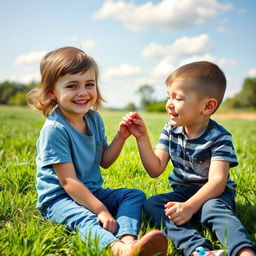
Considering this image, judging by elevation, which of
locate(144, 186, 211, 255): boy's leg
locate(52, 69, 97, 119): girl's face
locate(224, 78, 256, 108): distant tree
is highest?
locate(224, 78, 256, 108): distant tree

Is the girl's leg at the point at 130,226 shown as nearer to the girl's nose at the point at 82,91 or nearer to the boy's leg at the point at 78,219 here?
the boy's leg at the point at 78,219

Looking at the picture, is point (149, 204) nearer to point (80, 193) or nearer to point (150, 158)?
point (150, 158)

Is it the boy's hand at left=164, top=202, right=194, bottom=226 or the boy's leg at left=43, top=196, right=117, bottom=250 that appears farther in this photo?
the boy's hand at left=164, top=202, right=194, bottom=226

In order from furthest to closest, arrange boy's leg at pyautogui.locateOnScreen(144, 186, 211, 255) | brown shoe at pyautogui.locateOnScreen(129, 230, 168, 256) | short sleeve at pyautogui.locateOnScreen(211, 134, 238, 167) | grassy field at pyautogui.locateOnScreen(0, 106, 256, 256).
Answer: short sleeve at pyautogui.locateOnScreen(211, 134, 238, 167)
boy's leg at pyautogui.locateOnScreen(144, 186, 211, 255)
grassy field at pyautogui.locateOnScreen(0, 106, 256, 256)
brown shoe at pyautogui.locateOnScreen(129, 230, 168, 256)

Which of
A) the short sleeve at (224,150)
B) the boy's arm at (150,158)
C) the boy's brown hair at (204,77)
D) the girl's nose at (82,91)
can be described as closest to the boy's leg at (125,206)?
the boy's arm at (150,158)

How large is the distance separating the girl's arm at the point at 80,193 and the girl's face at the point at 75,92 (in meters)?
0.46

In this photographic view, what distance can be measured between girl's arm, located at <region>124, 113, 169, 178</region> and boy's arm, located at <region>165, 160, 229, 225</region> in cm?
48

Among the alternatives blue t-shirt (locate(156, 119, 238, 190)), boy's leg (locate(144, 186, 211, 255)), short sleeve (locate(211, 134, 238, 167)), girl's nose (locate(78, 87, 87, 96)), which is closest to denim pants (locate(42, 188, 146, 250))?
boy's leg (locate(144, 186, 211, 255))

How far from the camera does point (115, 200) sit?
258 centimetres

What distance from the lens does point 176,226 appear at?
7.36 ft

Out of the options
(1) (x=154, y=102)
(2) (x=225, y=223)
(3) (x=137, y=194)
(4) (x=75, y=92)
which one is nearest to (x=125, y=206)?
(3) (x=137, y=194)

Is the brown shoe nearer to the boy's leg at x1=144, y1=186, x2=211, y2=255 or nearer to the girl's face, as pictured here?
the boy's leg at x1=144, y1=186, x2=211, y2=255

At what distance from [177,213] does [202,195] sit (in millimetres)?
231

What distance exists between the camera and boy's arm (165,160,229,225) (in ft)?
7.24
